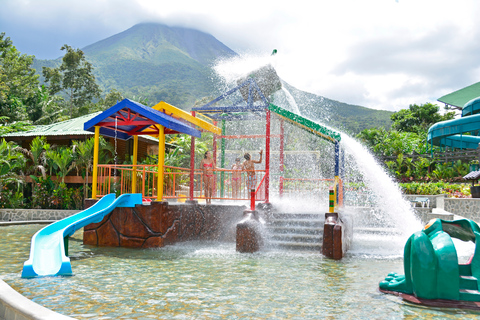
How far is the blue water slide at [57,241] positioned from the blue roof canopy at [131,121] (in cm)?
207

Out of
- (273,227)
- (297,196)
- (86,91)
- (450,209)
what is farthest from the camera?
(86,91)

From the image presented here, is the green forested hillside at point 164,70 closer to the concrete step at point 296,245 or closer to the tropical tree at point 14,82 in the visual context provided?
the tropical tree at point 14,82

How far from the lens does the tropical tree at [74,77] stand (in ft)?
155

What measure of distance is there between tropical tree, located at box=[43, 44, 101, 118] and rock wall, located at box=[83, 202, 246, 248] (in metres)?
39.3

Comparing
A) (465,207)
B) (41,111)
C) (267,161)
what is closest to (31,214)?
(267,161)

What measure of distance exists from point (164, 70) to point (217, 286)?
12811 cm

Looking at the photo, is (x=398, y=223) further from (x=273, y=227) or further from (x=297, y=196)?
(x=273, y=227)

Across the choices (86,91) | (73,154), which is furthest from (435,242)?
(86,91)

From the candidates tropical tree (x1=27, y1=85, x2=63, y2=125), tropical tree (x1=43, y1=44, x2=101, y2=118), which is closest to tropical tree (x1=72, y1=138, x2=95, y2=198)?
tropical tree (x1=27, y1=85, x2=63, y2=125)

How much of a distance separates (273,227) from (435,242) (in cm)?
549

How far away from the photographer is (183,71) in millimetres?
127688

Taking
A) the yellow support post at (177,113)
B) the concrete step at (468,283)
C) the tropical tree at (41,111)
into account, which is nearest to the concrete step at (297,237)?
the yellow support post at (177,113)

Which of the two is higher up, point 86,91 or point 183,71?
point 183,71

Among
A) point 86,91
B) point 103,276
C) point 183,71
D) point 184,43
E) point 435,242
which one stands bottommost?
point 103,276
